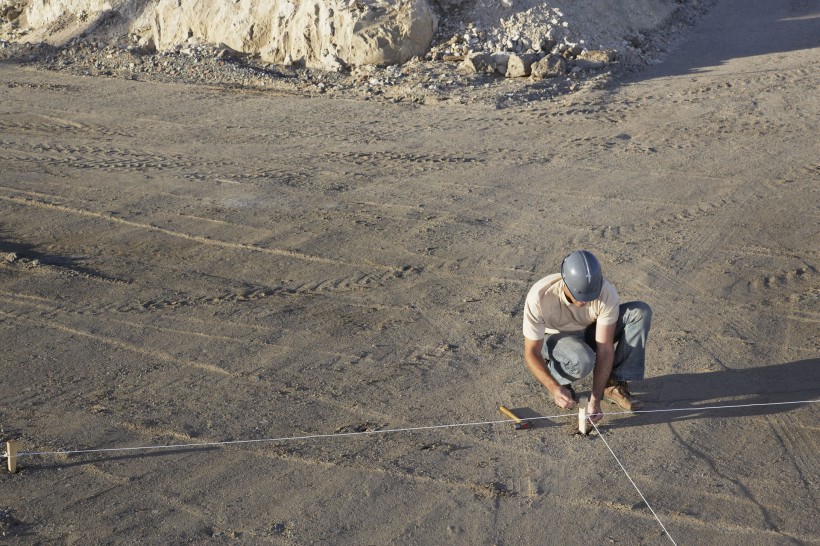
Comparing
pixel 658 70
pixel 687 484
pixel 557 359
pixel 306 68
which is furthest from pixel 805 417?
pixel 306 68

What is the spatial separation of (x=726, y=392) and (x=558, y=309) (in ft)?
4.58

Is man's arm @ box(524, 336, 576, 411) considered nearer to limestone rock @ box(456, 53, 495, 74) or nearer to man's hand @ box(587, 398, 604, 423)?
man's hand @ box(587, 398, 604, 423)

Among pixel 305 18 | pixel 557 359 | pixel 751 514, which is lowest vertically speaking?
pixel 751 514

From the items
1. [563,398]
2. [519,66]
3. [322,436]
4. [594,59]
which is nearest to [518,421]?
[563,398]

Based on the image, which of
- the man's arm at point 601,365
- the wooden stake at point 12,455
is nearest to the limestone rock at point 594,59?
the man's arm at point 601,365

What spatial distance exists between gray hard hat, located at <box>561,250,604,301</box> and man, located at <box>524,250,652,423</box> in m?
0.01

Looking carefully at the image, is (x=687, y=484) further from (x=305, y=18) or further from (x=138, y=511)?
(x=305, y=18)

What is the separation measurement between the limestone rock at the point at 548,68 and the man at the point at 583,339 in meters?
9.31

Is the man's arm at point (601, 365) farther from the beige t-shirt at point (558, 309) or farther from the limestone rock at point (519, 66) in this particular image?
the limestone rock at point (519, 66)

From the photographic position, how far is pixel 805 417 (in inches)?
219

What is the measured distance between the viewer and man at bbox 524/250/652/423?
5375 millimetres

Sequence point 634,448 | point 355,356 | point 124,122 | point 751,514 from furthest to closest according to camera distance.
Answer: point 124,122 → point 355,356 → point 634,448 → point 751,514

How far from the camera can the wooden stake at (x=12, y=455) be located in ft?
16.1

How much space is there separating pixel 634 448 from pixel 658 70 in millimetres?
11099
